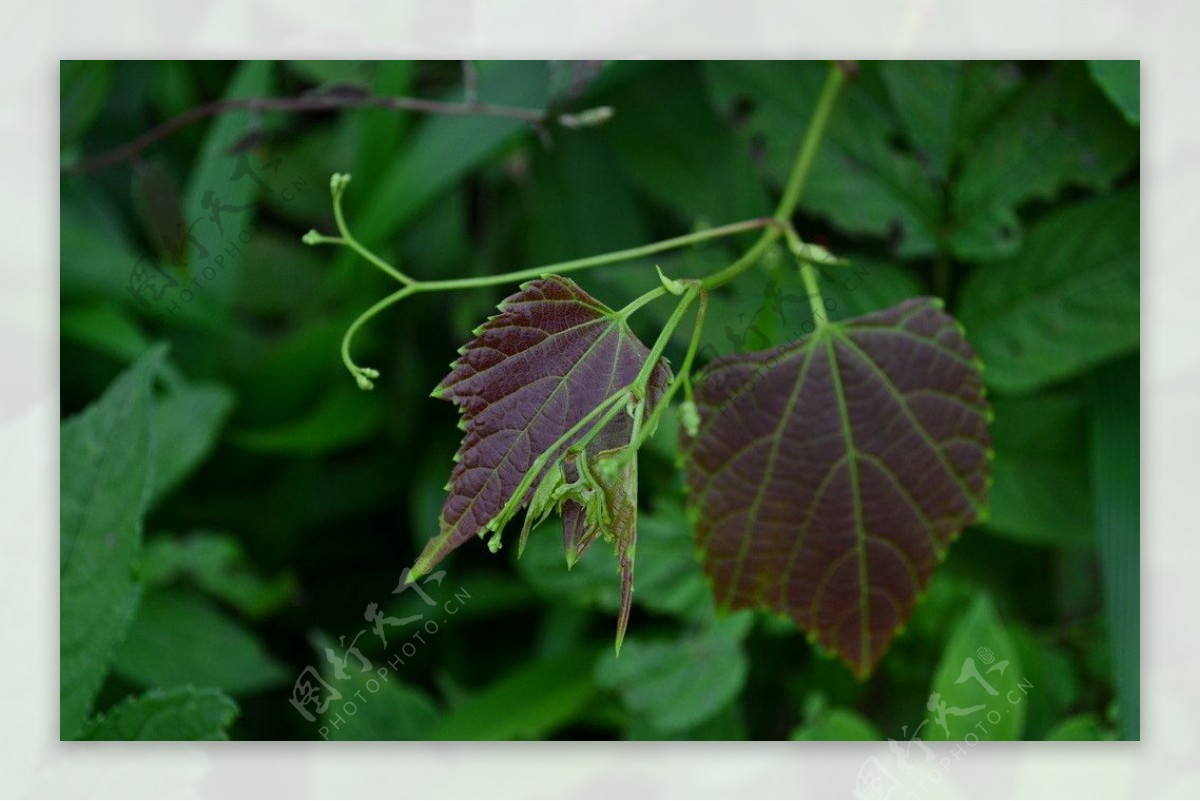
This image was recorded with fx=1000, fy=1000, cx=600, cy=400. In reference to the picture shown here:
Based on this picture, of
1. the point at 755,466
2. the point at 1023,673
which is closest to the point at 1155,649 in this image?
the point at 1023,673

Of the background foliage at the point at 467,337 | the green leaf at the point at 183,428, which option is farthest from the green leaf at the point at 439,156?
the green leaf at the point at 183,428

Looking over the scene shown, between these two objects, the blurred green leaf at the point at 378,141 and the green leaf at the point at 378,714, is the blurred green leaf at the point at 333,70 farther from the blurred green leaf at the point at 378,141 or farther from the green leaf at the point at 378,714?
the green leaf at the point at 378,714

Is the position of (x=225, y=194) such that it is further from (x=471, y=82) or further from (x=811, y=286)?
(x=811, y=286)

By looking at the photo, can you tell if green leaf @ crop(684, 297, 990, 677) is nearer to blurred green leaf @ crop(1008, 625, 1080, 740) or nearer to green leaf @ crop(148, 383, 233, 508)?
blurred green leaf @ crop(1008, 625, 1080, 740)

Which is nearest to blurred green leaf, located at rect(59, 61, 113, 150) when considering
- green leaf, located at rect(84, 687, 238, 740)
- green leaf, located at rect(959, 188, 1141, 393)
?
green leaf, located at rect(84, 687, 238, 740)

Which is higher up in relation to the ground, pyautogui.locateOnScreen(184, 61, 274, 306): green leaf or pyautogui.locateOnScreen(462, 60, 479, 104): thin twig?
pyautogui.locateOnScreen(462, 60, 479, 104): thin twig

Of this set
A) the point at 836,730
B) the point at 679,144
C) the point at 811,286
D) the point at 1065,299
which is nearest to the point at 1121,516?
the point at 1065,299

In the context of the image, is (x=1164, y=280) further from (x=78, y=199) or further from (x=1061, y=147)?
(x=78, y=199)
